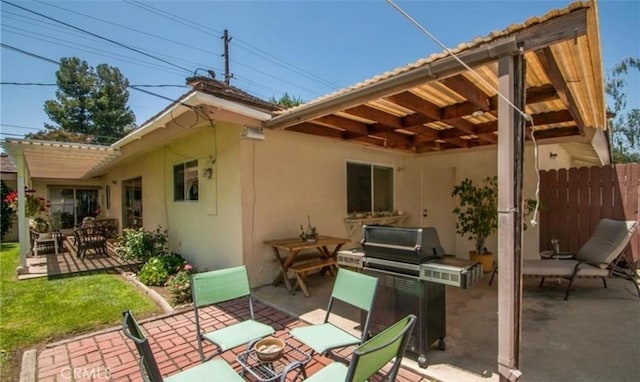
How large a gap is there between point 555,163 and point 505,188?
21.4 ft

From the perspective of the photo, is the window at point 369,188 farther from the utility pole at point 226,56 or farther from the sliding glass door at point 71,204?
the sliding glass door at point 71,204

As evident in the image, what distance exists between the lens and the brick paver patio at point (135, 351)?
2.70m

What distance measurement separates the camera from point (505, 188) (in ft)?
7.75

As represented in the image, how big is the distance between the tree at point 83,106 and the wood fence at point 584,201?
27.1 metres

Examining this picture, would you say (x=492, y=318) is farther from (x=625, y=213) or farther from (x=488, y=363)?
(x=625, y=213)

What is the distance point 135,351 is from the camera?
3117 mm

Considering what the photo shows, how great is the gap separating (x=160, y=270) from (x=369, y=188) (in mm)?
4722

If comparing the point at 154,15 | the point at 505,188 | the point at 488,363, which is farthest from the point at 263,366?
the point at 154,15

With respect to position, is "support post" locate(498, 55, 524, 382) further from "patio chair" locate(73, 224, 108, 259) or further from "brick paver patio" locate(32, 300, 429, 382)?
"patio chair" locate(73, 224, 108, 259)

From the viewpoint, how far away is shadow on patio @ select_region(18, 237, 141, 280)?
6.63 meters

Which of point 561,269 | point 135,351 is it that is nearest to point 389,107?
point 561,269

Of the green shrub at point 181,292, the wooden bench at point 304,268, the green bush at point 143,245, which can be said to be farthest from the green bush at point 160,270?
the wooden bench at point 304,268

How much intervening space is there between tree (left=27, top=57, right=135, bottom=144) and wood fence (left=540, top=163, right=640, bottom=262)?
88.8ft

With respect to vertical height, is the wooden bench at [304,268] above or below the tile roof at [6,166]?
below
